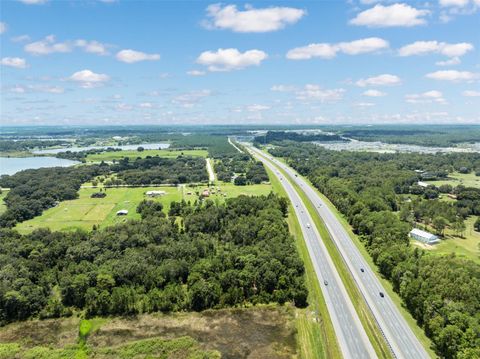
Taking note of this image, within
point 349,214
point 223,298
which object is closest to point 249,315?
point 223,298

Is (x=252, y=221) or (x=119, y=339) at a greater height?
(x=252, y=221)

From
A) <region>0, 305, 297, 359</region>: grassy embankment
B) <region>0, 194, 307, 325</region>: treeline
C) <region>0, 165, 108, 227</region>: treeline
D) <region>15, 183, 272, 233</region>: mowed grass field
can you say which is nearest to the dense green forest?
<region>0, 194, 307, 325</region>: treeline

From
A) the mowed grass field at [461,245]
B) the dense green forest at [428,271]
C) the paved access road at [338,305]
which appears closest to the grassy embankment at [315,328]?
the paved access road at [338,305]

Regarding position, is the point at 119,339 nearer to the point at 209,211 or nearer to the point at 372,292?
the point at 372,292

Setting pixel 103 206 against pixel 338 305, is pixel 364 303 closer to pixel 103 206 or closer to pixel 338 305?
pixel 338 305

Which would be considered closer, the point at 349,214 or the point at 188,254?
the point at 188,254

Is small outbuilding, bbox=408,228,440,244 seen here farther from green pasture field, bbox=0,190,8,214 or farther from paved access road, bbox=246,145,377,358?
green pasture field, bbox=0,190,8,214
